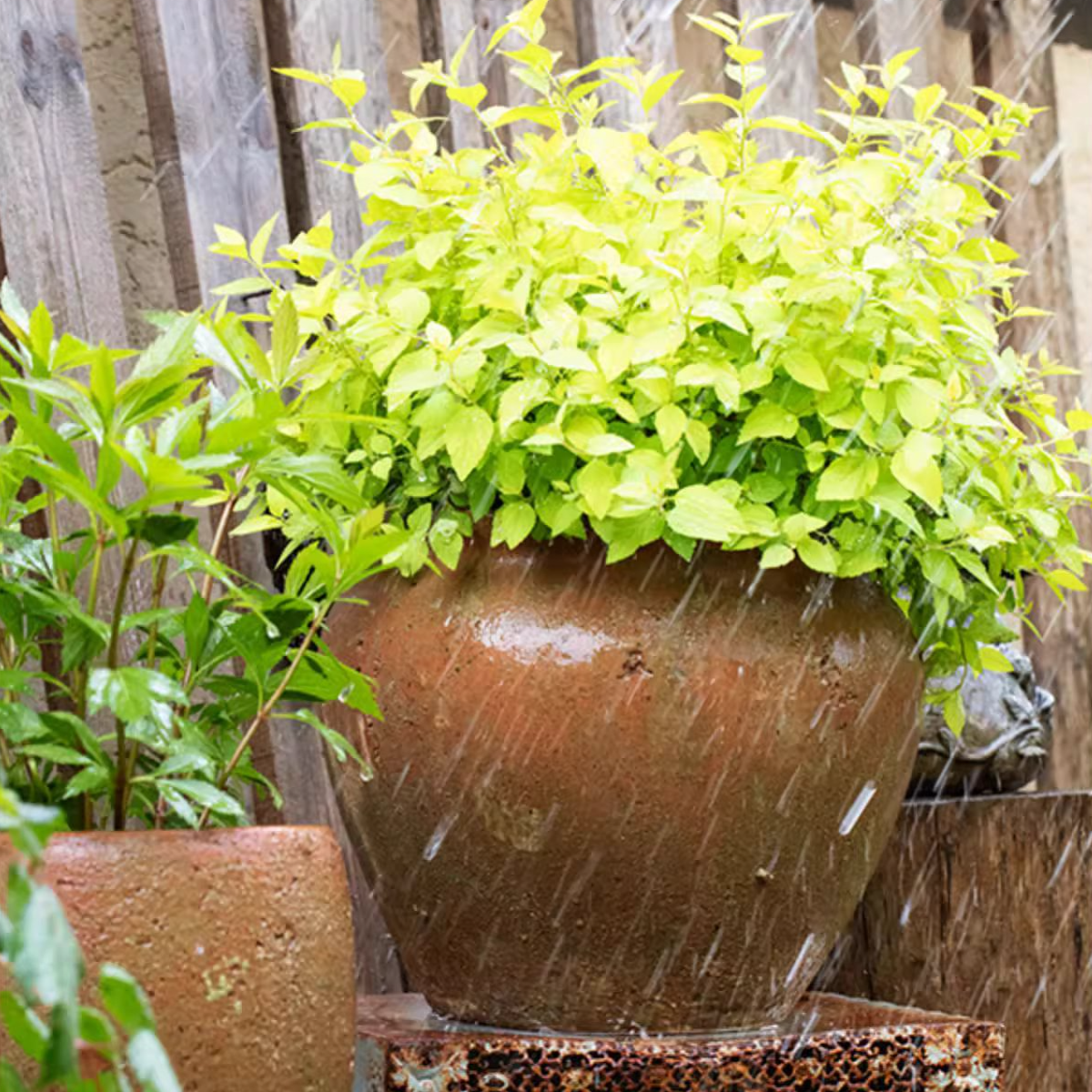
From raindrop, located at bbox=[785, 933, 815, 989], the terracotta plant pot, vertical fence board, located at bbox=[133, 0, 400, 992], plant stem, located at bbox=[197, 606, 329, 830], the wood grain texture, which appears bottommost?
the wood grain texture

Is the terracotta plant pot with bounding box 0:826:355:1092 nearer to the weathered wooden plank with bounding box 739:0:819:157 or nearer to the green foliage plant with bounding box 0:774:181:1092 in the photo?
the green foliage plant with bounding box 0:774:181:1092

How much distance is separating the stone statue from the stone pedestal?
0.58 metres

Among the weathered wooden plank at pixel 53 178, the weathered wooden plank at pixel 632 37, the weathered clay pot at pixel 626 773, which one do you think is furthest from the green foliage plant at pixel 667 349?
the weathered wooden plank at pixel 632 37

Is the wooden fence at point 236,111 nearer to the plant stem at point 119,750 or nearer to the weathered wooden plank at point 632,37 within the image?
the weathered wooden plank at point 632,37

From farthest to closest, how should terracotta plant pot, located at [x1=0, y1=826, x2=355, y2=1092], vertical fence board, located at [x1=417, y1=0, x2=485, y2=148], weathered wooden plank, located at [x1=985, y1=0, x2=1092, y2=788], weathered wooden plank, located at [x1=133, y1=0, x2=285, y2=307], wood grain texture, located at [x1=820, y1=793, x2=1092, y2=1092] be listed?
weathered wooden plank, located at [x1=985, y1=0, x2=1092, y2=788] → vertical fence board, located at [x1=417, y1=0, x2=485, y2=148] → wood grain texture, located at [x1=820, y1=793, x2=1092, y2=1092] → weathered wooden plank, located at [x1=133, y1=0, x2=285, y2=307] → terracotta plant pot, located at [x1=0, y1=826, x2=355, y2=1092]

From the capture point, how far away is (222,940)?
35.9 inches

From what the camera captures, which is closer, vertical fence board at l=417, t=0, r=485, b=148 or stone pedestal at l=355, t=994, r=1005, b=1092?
stone pedestal at l=355, t=994, r=1005, b=1092

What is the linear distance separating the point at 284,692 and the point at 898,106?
1733 millimetres

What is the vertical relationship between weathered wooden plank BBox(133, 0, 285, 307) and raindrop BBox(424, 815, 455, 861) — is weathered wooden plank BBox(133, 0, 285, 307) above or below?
above

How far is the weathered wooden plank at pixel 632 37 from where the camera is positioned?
6.61ft

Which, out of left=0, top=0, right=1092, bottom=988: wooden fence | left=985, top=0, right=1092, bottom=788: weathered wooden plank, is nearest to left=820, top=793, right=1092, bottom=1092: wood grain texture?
left=0, top=0, right=1092, bottom=988: wooden fence

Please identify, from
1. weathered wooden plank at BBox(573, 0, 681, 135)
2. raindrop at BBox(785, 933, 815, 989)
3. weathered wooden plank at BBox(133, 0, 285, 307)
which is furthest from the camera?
weathered wooden plank at BBox(573, 0, 681, 135)

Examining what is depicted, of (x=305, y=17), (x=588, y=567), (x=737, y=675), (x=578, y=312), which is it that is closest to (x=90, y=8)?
(x=305, y=17)

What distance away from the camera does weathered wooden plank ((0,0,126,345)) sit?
147cm
